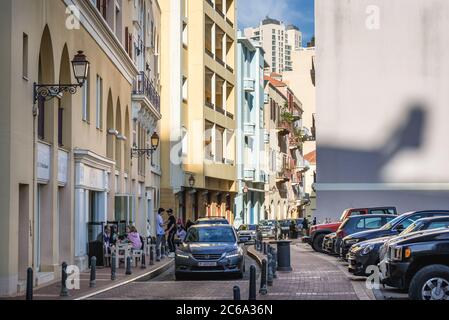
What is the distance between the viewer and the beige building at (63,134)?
1928 centimetres

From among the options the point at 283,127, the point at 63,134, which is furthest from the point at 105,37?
the point at 283,127

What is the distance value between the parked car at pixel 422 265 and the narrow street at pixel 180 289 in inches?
138

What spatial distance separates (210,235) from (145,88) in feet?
61.4

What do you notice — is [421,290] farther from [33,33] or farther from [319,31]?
[319,31]

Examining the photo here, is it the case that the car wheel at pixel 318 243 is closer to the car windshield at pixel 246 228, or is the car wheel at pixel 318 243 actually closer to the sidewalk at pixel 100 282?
the sidewalk at pixel 100 282

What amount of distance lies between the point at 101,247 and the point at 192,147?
98.7 ft

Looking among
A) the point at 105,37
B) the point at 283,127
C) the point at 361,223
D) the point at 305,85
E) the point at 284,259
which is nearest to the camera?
the point at 284,259

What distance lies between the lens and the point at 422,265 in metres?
15.0

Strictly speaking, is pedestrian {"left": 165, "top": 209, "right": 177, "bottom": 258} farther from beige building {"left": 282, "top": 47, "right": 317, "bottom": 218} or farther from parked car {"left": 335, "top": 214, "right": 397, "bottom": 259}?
beige building {"left": 282, "top": 47, "right": 317, "bottom": 218}

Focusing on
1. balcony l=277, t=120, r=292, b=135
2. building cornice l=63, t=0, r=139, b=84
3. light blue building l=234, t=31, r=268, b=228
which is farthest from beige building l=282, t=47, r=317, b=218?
building cornice l=63, t=0, r=139, b=84

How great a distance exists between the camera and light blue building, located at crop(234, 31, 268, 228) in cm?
7281

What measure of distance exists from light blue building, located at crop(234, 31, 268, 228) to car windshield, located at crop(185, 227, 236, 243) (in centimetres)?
4338

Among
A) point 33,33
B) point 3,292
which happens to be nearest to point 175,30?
point 33,33

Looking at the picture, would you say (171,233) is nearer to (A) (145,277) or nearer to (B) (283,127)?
(A) (145,277)
